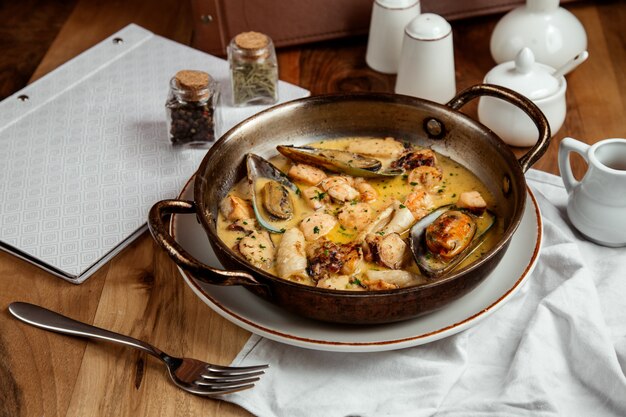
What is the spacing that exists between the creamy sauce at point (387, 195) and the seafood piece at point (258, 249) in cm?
3

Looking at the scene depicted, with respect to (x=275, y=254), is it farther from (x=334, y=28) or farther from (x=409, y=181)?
(x=334, y=28)

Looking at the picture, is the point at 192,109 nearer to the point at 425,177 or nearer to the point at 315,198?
the point at 315,198

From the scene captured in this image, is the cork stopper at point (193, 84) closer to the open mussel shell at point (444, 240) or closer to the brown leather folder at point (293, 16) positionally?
the brown leather folder at point (293, 16)

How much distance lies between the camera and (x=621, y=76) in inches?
110

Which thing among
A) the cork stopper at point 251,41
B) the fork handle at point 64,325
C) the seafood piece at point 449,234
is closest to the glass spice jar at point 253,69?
the cork stopper at point 251,41

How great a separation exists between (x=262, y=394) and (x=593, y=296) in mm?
825

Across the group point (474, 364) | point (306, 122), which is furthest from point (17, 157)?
point (474, 364)

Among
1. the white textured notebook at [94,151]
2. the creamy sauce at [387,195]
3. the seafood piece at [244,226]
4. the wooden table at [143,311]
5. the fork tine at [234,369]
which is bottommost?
the wooden table at [143,311]

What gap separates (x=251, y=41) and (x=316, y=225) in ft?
2.73

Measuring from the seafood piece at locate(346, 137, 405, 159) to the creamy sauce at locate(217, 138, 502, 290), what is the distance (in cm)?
3

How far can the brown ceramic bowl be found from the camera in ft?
5.31

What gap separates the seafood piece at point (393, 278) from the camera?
5.90 feet

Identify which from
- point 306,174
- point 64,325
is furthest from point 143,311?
point 306,174

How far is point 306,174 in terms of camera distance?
7.04 ft
